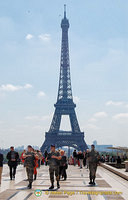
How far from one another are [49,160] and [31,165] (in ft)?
3.06

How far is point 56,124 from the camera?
95.6m

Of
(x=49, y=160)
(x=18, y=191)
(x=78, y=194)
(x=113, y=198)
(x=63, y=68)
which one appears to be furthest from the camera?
(x=63, y=68)

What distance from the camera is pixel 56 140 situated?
9500 centimetres

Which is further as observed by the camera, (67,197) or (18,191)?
(18,191)

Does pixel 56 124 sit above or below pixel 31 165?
above

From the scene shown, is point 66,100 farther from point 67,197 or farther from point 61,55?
point 67,197

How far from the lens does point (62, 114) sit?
99812mm

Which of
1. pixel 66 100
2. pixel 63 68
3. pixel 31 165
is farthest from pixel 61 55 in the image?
pixel 31 165

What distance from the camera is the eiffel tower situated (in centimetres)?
9356

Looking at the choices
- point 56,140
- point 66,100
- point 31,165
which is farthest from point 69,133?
point 31,165

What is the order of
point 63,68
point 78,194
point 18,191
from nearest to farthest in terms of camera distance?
point 78,194, point 18,191, point 63,68

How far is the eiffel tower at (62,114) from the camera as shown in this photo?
93.6m

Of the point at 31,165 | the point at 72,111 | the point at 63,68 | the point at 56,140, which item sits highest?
the point at 63,68

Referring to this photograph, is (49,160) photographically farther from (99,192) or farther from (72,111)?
(72,111)
